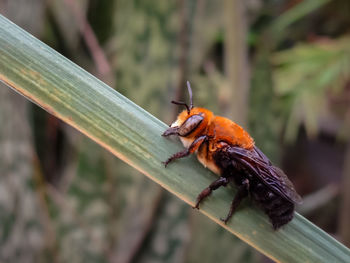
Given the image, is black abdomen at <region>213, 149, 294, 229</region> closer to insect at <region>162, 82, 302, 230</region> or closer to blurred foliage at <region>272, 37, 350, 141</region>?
insect at <region>162, 82, 302, 230</region>

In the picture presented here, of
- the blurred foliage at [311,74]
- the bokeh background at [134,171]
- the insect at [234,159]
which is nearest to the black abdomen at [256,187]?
the insect at [234,159]

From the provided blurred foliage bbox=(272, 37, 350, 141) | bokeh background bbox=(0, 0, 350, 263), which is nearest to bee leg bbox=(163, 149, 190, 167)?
bokeh background bbox=(0, 0, 350, 263)

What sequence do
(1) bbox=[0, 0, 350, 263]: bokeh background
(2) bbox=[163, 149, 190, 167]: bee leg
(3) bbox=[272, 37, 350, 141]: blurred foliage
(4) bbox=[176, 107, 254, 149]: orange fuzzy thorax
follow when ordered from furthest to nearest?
1. (3) bbox=[272, 37, 350, 141]: blurred foliage
2. (1) bbox=[0, 0, 350, 263]: bokeh background
3. (4) bbox=[176, 107, 254, 149]: orange fuzzy thorax
4. (2) bbox=[163, 149, 190, 167]: bee leg

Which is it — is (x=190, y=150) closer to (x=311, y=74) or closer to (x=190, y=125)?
(x=190, y=125)

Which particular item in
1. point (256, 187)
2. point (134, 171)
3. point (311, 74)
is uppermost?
point (256, 187)

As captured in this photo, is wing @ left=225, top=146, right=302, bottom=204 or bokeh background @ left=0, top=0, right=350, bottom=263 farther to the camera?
bokeh background @ left=0, top=0, right=350, bottom=263

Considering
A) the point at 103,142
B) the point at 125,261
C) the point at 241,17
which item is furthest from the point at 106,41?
the point at 103,142

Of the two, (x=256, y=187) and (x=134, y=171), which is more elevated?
(x=256, y=187)

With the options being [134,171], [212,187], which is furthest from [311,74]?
[212,187]

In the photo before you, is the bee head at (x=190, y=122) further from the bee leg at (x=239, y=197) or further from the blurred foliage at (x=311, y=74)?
the blurred foliage at (x=311, y=74)
